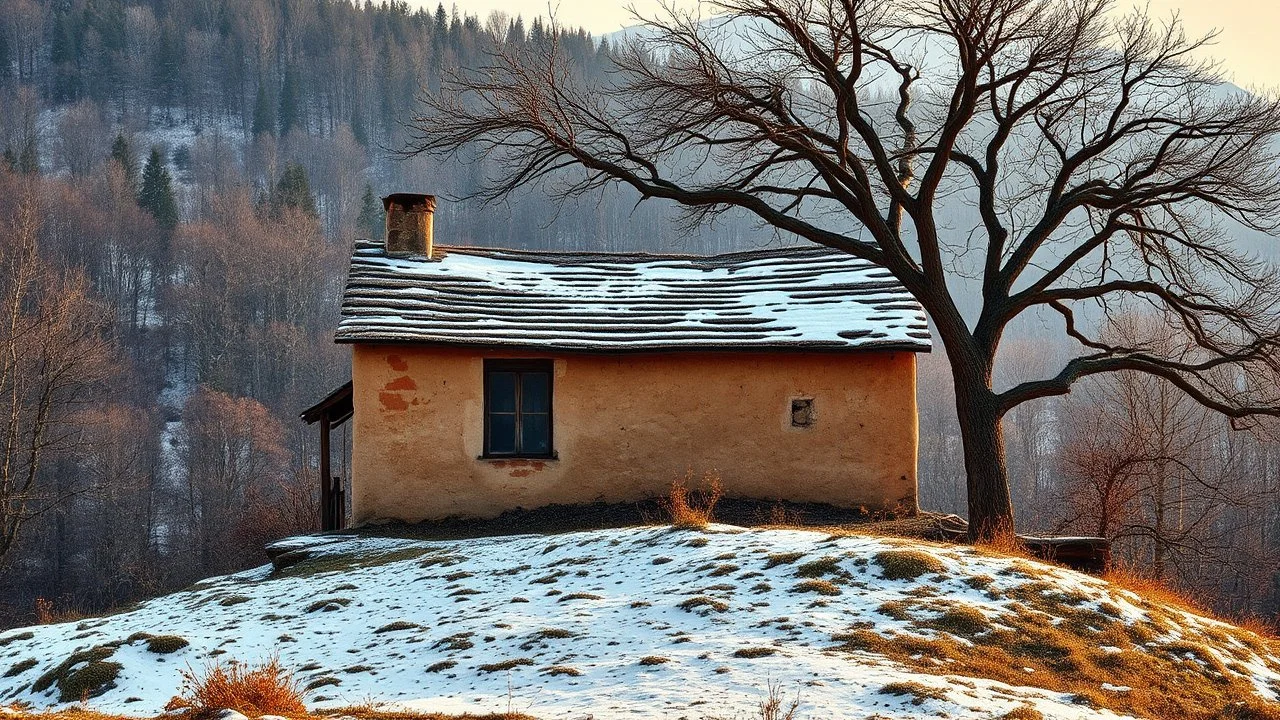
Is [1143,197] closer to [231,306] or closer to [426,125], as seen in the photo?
[426,125]

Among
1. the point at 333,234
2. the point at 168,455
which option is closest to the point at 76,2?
the point at 333,234

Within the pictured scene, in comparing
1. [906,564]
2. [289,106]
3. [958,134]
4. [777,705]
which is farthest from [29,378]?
[289,106]

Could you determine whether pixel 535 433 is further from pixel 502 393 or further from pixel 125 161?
pixel 125 161

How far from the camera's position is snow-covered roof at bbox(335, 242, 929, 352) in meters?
15.0

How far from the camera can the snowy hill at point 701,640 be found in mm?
6191

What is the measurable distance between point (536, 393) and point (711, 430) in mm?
2559

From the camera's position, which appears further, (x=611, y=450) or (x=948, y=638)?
(x=611, y=450)

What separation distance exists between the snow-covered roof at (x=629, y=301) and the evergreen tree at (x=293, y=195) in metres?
55.8

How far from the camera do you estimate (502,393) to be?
1542 centimetres

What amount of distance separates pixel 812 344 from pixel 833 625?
25.7 feet

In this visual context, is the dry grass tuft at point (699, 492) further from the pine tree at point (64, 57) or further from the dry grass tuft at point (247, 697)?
the pine tree at point (64, 57)

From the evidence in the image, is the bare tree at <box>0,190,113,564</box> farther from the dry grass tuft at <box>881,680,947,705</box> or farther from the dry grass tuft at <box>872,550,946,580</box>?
the dry grass tuft at <box>881,680,947,705</box>

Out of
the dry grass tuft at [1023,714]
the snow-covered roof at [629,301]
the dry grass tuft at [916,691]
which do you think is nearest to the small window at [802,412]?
the snow-covered roof at [629,301]

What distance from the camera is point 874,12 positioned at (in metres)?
12.7
